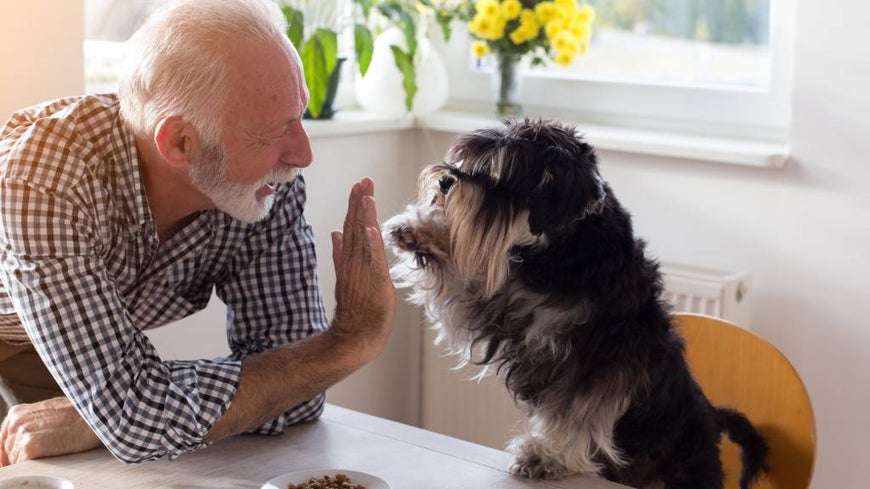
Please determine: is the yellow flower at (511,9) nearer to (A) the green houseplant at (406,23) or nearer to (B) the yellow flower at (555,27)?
(B) the yellow flower at (555,27)

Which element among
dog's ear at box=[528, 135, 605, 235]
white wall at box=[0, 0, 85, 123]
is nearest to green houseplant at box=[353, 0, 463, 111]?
white wall at box=[0, 0, 85, 123]

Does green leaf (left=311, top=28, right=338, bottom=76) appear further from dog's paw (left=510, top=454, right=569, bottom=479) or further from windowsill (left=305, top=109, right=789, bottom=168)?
dog's paw (left=510, top=454, right=569, bottom=479)

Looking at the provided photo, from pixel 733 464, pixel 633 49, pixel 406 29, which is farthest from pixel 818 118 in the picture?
pixel 406 29

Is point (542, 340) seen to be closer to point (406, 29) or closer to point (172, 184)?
point (172, 184)

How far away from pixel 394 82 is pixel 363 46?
0.19m

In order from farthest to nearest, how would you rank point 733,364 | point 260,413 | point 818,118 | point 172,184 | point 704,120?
point 704,120, point 818,118, point 733,364, point 172,184, point 260,413

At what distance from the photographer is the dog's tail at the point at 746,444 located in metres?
1.95

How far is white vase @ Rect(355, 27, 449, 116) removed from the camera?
10.9 ft

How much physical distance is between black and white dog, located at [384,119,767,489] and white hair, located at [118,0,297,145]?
0.36m

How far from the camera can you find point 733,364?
2.13 metres

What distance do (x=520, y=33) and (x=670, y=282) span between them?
Answer: 81 centimetres

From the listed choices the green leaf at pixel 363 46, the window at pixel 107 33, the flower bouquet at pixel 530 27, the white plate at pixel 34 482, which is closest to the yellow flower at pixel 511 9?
the flower bouquet at pixel 530 27

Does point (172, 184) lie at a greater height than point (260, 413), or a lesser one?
greater

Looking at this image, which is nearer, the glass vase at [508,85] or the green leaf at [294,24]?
the green leaf at [294,24]
